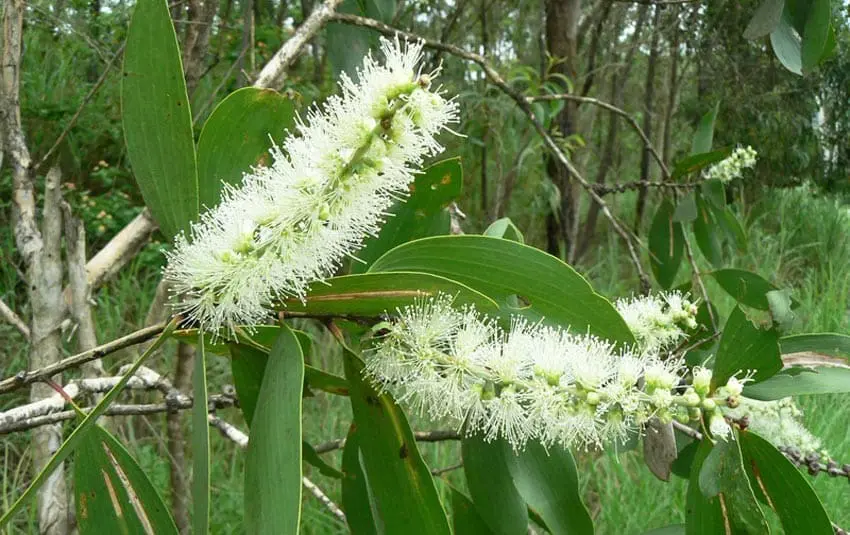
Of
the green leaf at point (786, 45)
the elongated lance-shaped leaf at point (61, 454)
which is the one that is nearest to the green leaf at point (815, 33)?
the green leaf at point (786, 45)

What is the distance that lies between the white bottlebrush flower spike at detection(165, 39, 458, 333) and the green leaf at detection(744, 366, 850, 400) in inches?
17.3

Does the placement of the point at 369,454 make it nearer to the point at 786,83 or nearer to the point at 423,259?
the point at 423,259

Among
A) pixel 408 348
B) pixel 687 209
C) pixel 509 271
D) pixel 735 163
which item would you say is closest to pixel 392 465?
pixel 408 348

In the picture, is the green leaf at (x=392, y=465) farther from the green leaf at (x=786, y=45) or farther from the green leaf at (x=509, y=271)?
the green leaf at (x=786, y=45)

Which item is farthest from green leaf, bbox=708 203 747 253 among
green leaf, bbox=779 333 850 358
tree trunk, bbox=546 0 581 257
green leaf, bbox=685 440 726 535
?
tree trunk, bbox=546 0 581 257

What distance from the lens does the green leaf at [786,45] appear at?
52.2 inches

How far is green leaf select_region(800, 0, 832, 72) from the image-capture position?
4.06 ft

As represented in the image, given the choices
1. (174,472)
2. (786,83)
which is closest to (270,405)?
(174,472)

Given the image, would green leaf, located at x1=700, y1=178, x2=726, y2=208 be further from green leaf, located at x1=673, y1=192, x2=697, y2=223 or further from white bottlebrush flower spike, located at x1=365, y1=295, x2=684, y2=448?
white bottlebrush flower spike, located at x1=365, y1=295, x2=684, y2=448

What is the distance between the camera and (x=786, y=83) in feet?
18.4

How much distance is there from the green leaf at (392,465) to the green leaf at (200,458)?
0.67ft

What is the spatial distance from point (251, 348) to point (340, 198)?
239 millimetres

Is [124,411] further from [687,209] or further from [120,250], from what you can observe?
[687,209]

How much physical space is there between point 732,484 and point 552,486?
265 mm
